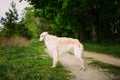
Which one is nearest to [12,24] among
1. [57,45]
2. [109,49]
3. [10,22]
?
[10,22]

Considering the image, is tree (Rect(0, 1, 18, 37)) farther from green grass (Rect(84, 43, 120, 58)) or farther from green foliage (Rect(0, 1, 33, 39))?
green grass (Rect(84, 43, 120, 58))

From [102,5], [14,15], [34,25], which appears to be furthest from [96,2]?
[34,25]

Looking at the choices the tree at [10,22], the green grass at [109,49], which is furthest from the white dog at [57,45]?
the tree at [10,22]

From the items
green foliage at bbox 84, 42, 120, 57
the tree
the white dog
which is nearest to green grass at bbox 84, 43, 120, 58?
green foliage at bbox 84, 42, 120, 57

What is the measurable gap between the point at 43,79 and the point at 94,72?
2.76 meters

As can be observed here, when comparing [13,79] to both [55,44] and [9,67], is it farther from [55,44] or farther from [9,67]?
[55,44]

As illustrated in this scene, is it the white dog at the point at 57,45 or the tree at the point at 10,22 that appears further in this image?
the tree at the point at 10,22

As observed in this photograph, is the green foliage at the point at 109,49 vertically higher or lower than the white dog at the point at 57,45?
lower

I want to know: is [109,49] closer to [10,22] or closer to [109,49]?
[109,49]

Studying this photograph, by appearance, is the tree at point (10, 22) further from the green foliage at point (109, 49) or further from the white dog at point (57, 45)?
the white dog at point (57, 45)

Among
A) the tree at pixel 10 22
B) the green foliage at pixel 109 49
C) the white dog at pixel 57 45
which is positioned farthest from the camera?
the tree at pixel 10 22

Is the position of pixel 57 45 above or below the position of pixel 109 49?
above

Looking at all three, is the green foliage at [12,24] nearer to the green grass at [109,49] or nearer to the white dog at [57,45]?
the green grass at [109,49]

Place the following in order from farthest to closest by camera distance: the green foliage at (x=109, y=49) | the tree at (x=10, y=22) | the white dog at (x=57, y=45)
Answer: the tree at (x=10, y=22)
the green foliage at (x=109, y=49)
the white dog at (x=57, y=45)
